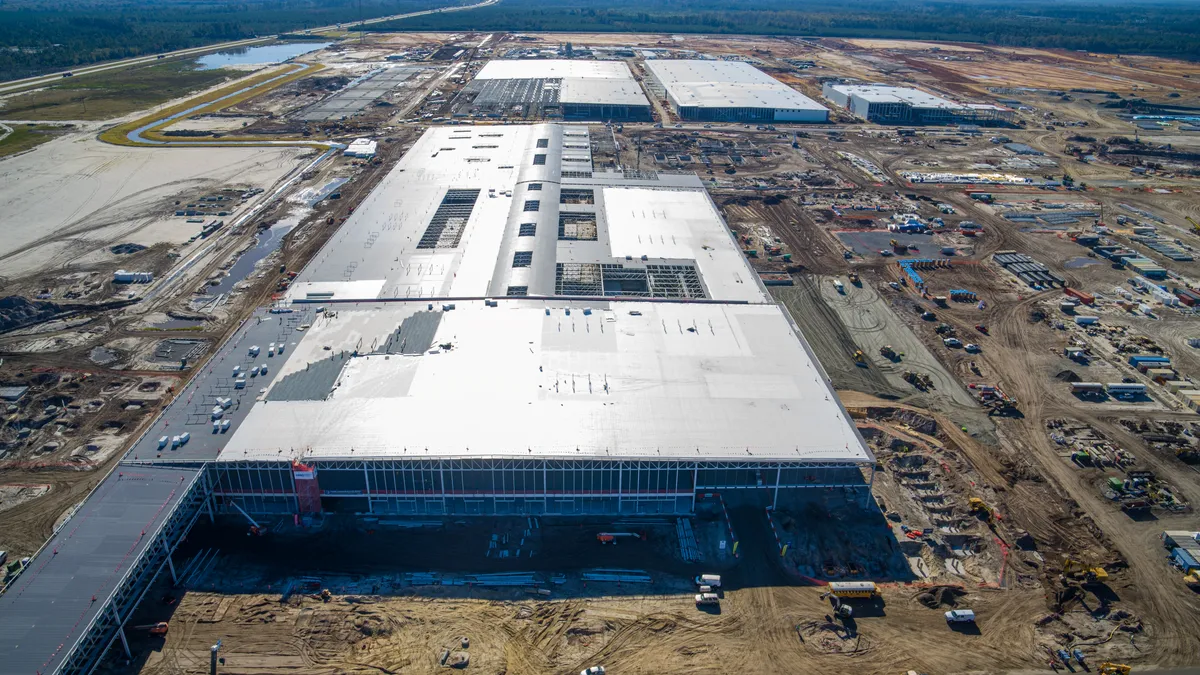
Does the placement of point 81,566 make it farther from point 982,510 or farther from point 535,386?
point 982,510

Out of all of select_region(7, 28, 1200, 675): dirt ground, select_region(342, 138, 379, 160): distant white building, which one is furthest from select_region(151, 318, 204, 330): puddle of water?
select_region(342, 138, 379, 160): distant white building

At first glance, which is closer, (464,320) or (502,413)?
(502,413)

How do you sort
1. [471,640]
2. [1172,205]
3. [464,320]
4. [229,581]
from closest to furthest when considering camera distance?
[471,640]
[229,581]
[464,320]
[1172,205]

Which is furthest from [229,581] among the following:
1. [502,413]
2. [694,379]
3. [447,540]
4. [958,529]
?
[958,529]

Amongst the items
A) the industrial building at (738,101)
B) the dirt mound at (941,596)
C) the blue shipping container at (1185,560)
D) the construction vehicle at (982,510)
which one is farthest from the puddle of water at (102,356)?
the industrial building at (738,101)

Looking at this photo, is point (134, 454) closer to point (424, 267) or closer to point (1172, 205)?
point (424, 267)

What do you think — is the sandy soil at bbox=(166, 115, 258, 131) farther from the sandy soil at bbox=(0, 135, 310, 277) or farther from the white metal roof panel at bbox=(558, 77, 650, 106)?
the white metal roof panel at bbox=(558, 77, 650, 106)
